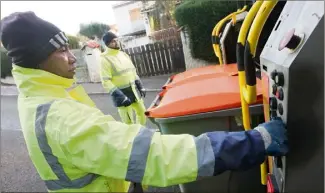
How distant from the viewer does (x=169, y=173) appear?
0.72 meters

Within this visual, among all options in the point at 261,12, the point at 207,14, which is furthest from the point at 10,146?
the point at 261,12

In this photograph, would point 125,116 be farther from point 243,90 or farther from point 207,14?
point 243,90

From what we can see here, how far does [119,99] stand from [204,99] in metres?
1.65

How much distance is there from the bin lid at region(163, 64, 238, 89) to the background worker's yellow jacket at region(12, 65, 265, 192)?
881mm

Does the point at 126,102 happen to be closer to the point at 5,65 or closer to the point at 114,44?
the point at 114,44

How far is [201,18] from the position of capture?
4.99 ft

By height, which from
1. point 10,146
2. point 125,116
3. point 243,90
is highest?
point 243,90

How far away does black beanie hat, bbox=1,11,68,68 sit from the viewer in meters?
0.89

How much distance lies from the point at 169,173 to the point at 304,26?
47cm

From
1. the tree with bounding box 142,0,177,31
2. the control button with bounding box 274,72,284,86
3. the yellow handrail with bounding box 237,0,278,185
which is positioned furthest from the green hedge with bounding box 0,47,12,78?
the control button with bounding box 274,72,284,86

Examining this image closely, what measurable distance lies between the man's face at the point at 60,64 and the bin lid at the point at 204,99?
479mm

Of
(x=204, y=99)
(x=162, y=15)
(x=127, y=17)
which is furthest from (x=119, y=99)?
(x=204, y=99)

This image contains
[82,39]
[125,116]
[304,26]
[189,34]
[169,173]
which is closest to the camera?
[304,26]

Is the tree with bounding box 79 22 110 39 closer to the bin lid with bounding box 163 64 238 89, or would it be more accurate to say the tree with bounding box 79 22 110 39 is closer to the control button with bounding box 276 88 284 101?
the bin lid with bounding box 163 64 238 89
